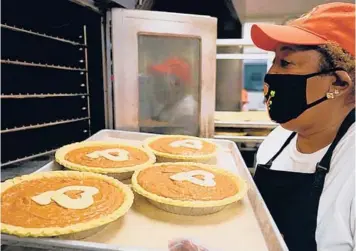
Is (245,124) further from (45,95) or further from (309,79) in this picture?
(45,95)

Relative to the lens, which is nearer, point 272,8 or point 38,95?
point 38,95

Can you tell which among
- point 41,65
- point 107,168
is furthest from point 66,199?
point 41,65

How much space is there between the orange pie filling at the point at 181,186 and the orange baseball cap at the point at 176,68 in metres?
A: 1.30

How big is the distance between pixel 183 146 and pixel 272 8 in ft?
12.6

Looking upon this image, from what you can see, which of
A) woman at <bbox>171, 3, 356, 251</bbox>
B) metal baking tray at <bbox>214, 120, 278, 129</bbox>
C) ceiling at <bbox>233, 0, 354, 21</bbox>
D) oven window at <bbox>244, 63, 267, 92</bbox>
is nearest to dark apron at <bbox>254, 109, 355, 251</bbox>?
woman at <bbox>171, 3, 356, 251</bbox>

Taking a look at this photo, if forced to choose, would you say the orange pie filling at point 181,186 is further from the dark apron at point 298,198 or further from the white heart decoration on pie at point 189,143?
the white heart decoration on pie at point 189,143

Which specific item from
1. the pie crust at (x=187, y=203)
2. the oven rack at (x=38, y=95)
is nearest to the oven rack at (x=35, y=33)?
the oven rack at (x=38, y=95)

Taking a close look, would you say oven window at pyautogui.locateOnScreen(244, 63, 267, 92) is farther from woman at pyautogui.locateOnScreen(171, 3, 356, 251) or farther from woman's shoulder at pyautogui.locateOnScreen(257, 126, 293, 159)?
woman at pyautogui.locateOnScreen(171, 3, 356, 251)

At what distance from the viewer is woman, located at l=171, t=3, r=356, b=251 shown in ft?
3.64

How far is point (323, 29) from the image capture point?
1.20 meters

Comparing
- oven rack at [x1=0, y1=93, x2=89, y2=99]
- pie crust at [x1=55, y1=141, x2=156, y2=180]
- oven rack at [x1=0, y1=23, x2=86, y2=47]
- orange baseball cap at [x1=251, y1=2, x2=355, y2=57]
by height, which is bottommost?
pie crust at [x1=55, y1=141, x2=156, y2=180]

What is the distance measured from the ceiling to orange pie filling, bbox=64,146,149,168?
128 inches

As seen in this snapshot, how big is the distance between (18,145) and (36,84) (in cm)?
45

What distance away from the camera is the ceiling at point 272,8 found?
453 cm
